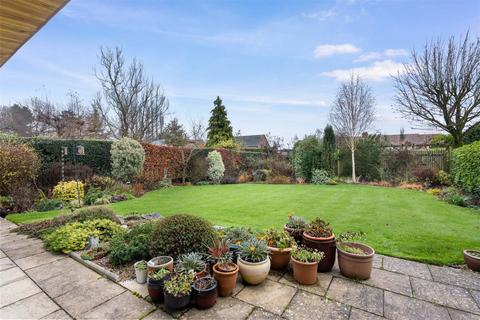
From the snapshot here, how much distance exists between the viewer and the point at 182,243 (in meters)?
2.80

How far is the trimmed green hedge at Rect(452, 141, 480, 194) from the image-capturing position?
680 cm

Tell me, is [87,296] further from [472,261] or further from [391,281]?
[472,261]

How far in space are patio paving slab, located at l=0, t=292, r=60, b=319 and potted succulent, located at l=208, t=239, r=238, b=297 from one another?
5.16ft

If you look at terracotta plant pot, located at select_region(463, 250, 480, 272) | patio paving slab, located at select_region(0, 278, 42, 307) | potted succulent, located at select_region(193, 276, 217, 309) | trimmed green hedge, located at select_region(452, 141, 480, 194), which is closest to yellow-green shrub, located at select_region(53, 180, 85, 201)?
patio paving slab, located at select_region(0, 278, 42, 307)

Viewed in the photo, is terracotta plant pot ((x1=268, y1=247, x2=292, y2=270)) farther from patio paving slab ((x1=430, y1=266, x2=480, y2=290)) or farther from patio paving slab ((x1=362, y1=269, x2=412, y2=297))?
patio paving slab ((x1=430, y1=266, x2=480, y2=290))

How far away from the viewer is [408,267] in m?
2.95

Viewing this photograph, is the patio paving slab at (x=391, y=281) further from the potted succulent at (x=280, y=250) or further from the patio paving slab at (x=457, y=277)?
the potted succulent at (x=280, y=250)

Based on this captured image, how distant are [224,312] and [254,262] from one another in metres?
0.60

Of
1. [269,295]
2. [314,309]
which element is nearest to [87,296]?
[269,295]

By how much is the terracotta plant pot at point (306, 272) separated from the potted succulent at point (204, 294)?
97 cm

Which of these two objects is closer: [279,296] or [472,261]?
[279,296]

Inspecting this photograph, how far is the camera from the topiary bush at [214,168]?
13266mm

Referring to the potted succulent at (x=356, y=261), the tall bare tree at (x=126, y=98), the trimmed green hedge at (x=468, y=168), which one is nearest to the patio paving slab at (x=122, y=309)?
the potted succulent at (x=356, y=261)

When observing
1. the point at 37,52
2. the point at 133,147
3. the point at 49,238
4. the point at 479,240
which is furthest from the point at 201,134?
the point at 479,240
